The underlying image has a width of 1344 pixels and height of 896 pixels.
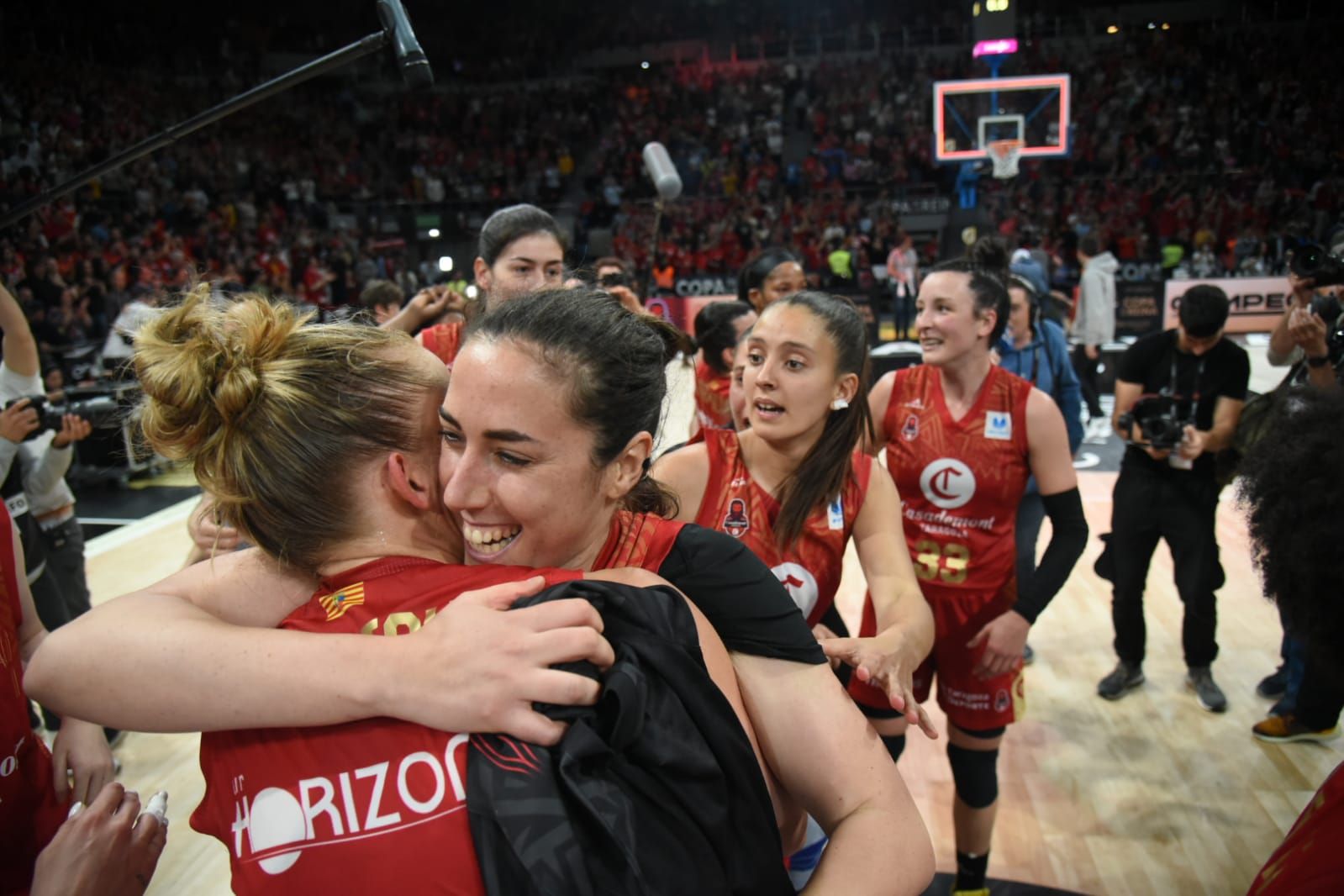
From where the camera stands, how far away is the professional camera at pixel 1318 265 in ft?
9.62

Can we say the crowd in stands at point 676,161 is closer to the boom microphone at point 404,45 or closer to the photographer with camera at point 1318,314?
the photographer with camera at point 1318,314

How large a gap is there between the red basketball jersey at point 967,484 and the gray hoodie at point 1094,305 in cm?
660

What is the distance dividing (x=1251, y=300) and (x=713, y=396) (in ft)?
35.8

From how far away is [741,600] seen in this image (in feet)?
3.68

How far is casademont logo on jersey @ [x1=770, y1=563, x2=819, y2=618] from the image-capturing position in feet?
7.02

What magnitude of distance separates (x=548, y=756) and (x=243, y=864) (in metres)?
0.36

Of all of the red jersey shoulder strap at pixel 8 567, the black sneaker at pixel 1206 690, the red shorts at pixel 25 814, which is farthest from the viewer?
the black sneaker at pixel 1206 690

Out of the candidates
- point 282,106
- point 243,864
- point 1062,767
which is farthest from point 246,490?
point 282,106

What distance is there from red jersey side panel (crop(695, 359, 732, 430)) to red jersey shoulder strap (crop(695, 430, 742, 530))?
164 centimetres

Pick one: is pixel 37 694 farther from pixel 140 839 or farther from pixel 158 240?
pixel 158 240

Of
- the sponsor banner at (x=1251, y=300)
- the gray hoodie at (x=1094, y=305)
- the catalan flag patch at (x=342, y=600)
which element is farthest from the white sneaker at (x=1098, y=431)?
the catalan flag patch at (x=342, y=600)

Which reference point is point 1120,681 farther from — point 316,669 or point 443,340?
point 316,669

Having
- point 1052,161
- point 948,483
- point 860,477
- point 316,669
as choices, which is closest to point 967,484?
point 948,483

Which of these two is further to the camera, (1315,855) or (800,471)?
(800,471)
